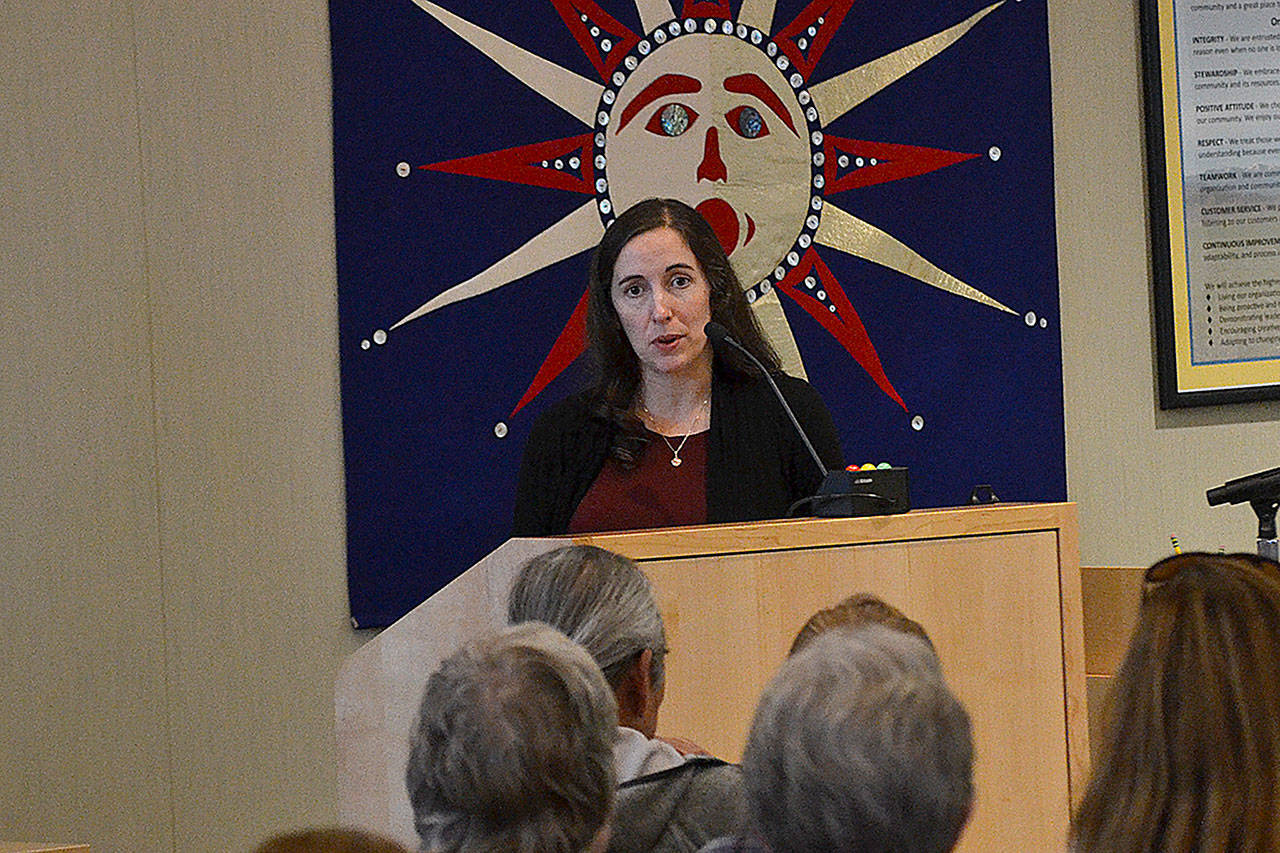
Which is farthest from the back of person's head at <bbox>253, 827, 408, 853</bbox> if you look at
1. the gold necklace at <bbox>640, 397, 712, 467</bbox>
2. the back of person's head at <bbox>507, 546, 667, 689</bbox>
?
the gold necklace at <bbox>640, 397, 712, 467</bbox>

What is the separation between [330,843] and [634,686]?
92 centimetres

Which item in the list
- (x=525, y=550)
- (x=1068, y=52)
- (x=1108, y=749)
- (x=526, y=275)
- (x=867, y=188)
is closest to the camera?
(x=1108, y=749)

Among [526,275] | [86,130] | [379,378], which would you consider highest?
[86,130]

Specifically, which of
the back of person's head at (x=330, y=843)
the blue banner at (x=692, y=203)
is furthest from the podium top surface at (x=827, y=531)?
the blue banner at (x=692, y=203)

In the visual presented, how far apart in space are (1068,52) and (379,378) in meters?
1.91

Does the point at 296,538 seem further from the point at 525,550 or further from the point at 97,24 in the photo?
the point at 525,550

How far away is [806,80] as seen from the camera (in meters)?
3.54

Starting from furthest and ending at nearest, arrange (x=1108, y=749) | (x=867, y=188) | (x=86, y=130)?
(x=867, y=188) → (x=86, y=130) → (x=1108, y=749)

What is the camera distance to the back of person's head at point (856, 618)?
1922 millimetres

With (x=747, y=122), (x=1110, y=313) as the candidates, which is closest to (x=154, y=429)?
(x=747, y=122)

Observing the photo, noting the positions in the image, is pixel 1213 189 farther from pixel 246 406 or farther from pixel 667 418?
pixel 246 406

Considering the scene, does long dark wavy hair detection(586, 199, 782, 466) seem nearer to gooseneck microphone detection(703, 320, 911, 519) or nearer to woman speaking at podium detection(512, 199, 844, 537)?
woman speaking at podium detection(512, 199, 844, 537)

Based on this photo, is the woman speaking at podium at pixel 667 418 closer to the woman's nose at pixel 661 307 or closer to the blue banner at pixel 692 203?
the woman's nose at pixel 661 307

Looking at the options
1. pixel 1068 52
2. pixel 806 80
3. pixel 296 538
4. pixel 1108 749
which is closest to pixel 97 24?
pixel 296 538
